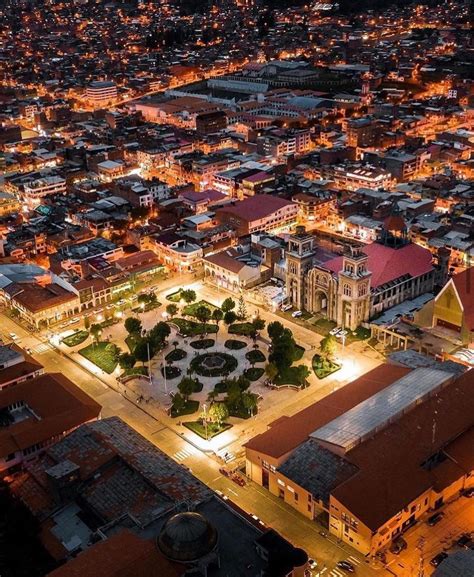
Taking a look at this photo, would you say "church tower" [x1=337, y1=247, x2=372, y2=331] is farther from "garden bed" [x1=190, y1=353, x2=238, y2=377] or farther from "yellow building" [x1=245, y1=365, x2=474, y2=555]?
"yellow building" [x1=245, y1=365, x2=474, y2=555]

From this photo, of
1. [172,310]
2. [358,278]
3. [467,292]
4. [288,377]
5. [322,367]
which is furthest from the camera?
[172,310]

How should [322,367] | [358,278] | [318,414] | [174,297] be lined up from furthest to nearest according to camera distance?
[174,297] < [358,278] < [322,367] < [318,414]

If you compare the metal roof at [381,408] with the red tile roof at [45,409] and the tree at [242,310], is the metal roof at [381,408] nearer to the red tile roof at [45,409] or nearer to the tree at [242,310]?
the red tile roof at [45,409]

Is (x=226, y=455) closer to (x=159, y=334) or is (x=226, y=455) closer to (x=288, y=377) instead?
(x=288, y=377)

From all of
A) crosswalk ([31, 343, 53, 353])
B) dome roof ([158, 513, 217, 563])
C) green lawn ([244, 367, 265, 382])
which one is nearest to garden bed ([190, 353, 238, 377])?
green lawn ([244, 367, 265, 382])

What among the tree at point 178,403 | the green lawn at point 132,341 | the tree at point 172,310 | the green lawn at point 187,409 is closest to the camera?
the tree at point 178,403

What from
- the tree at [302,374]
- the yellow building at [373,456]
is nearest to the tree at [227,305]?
the tree at [302,374]

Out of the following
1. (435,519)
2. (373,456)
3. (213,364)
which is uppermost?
(373,456)

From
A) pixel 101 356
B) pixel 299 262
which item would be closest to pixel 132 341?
pixel 101 356

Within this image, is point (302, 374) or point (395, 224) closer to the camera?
point (302, 374)
